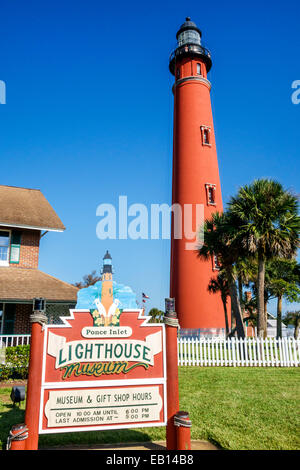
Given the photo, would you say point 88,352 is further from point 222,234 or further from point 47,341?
point 222,234

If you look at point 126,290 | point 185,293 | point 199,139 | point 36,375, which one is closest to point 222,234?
point 126,290

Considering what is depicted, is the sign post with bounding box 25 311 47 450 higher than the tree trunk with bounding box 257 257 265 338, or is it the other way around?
the tree trunk with bounding box 257 257 265 338

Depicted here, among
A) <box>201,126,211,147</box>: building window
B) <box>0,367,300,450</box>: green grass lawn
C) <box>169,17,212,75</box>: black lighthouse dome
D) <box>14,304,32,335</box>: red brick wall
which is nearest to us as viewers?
<box>0,367,300,450</box>: green grass lawn

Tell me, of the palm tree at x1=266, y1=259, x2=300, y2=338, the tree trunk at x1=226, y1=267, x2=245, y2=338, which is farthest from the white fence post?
the palm tree at x1=266, y1=259, x2=300, y2=338

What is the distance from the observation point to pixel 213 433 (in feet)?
19.1

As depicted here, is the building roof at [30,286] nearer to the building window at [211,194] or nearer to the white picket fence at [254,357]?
the white picket fence at [254,357]

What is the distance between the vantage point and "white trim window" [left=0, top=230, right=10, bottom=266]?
15242 mm

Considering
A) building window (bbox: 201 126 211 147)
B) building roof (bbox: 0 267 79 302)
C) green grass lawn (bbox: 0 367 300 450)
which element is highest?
building window (bbox: 201 126 211 147)

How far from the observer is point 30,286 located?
14.0 m

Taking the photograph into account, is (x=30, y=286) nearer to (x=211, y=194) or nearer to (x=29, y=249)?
(x=29, y=249)

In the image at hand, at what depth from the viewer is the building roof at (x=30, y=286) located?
13.1m

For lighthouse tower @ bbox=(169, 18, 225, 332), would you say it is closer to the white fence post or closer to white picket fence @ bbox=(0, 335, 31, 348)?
the white fence post

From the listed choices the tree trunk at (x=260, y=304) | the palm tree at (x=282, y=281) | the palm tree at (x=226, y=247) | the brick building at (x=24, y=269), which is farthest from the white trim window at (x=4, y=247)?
the palm tree at (x=282, y=281)

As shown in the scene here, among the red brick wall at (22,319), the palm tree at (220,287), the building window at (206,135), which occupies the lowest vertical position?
the red brick wall at (22,319)
